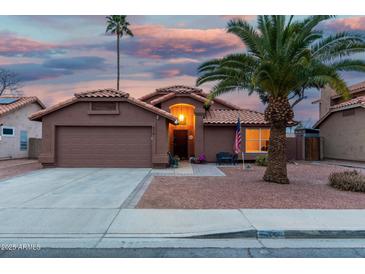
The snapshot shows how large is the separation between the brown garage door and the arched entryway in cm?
653

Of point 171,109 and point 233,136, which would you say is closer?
point 233,136

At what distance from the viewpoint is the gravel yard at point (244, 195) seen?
8883 mm

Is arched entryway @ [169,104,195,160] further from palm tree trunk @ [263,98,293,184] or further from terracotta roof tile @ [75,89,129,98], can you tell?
palm tree trunk @ [263,98,293,184]

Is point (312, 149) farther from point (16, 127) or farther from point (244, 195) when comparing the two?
point (16, 127)

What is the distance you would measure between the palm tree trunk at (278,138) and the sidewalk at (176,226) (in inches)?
189

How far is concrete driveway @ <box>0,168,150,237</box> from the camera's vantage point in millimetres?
6875

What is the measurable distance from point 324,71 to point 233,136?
12.4 metres

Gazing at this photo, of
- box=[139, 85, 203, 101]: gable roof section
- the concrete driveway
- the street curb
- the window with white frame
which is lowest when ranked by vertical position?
the street curb

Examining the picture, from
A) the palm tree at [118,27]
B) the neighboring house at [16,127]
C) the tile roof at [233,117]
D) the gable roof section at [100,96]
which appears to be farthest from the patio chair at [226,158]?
the palm tree at [118,27]

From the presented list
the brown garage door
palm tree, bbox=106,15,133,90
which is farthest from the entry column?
palm tree, bbox=106,15,133,90

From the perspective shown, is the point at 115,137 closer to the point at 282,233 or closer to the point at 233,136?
the point at 233,136

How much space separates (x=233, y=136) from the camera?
2369 centimetres
